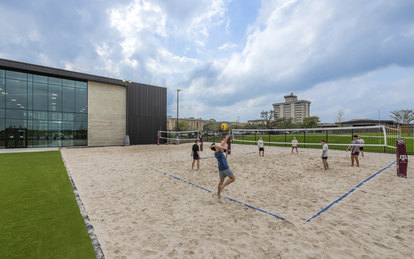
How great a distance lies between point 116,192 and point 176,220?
306 centimetres

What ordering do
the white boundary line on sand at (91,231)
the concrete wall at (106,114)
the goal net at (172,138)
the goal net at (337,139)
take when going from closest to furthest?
the white boundary line on sand at (91,231)
the goal net at (337,139)
the goal net at (172,138)
the concrete wall at (106,114)

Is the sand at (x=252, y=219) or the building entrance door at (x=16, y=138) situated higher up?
the building entrance door at (x=16, y=138)

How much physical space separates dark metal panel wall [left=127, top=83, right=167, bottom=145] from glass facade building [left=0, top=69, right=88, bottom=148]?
5840mm

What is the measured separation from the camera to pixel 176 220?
408cm

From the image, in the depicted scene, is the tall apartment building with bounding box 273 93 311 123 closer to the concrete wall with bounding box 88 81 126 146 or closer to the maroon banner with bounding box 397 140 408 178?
the concrete wall with bounding box 88 81 126 146

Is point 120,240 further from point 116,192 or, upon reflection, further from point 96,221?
point 116,192

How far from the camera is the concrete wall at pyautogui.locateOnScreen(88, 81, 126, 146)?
933 inches

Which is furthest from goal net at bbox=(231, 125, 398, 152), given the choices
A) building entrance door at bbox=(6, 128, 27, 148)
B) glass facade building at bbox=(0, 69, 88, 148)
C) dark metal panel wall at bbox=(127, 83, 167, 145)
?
building entrance door at bbox=(6, 128, 27, 148)

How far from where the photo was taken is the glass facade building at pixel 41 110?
1953 centimetres

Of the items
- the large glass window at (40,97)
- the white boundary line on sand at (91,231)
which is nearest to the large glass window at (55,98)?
the large glass window at (40,97)

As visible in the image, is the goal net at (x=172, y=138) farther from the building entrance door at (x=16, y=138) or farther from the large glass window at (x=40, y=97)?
the building entrance door at (x=16, y=138)

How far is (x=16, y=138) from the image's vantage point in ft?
66.0

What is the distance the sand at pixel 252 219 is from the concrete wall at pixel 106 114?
1910cm

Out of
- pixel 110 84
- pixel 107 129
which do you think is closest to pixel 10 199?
pixel 107 129
